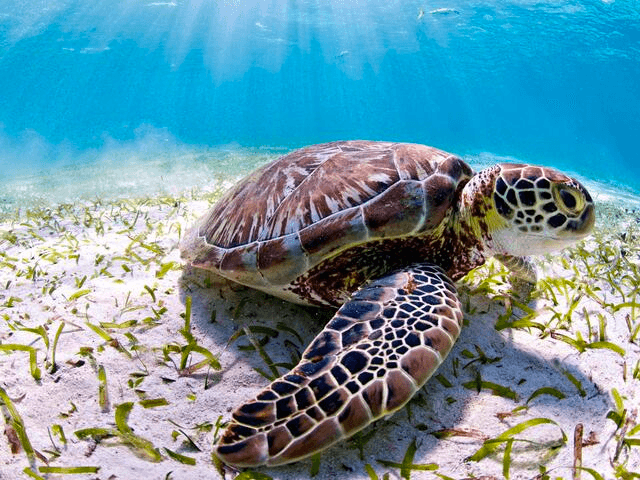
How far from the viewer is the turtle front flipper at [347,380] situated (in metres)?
1.27

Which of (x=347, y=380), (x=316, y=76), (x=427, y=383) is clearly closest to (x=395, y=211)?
(x=427, y=383)

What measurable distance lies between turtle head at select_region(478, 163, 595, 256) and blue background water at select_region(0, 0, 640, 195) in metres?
17.5

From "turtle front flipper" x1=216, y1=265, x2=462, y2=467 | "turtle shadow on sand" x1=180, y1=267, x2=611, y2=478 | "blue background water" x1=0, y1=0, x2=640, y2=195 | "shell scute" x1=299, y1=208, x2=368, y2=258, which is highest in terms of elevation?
"shell scute" x1=299, y1=208, x2=368, y2=258

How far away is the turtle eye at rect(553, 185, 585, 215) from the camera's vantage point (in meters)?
1.99

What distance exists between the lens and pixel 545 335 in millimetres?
2020

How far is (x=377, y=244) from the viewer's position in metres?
2.14

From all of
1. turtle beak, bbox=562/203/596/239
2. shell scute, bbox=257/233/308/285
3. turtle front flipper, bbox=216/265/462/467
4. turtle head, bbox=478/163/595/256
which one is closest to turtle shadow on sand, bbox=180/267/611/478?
turtle front flipper, bbox=216/265/462/467

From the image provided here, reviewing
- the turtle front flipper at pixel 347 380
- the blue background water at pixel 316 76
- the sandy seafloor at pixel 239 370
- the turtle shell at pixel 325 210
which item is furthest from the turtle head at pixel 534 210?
the blue background water at pixel 316 76

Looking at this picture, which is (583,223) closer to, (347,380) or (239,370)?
(347,380)

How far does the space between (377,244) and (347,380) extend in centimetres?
92

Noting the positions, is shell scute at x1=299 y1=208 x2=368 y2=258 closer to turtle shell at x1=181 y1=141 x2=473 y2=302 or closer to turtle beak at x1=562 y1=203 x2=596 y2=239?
turtle shell at x1=181 y1=141 x2=473 y2=302

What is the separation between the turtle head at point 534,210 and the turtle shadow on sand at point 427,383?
44cm

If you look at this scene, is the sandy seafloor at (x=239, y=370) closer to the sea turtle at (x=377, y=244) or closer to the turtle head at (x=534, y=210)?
the sea turtle at (x=377, y=244)

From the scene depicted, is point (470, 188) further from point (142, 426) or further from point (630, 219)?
point (630, 219)
